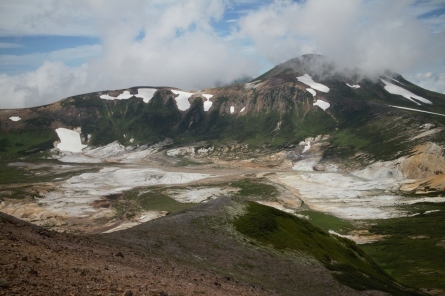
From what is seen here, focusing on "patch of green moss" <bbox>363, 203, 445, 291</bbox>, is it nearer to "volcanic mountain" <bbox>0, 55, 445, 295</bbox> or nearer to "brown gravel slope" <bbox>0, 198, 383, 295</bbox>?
"volcanic mountain" <bbox>0, 55, 445, 295</bbox>

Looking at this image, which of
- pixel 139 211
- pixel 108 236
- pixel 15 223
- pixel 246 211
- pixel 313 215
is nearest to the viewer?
pixel 15 223

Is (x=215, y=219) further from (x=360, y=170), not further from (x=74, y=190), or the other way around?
(x=360, y=170)

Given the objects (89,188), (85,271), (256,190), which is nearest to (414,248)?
(256,190)

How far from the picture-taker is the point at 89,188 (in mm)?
171500

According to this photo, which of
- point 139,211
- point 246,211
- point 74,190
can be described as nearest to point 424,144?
point 139,211

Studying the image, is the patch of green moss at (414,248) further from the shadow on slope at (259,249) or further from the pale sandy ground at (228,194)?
the shadow on slope at (259,249)

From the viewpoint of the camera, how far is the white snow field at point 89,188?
135 m

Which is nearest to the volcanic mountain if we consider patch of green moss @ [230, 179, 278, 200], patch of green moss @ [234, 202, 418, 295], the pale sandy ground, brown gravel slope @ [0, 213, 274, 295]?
brown gravel slope @ [0, 213, 274, 295]

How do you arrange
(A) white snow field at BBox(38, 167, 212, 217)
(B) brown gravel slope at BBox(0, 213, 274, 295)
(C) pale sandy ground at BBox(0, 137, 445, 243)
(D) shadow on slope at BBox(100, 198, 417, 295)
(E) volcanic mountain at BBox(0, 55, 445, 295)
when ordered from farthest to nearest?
(A) white snow field at BBox(38, 167, 212, 217), (C) pale sandy ground at BBox(0, 137, 445, 243), (D) shadow on slope at BBox(100, 198, 417, 295), (E) volcanic mountain at BBox(0, 55, 445, 295), (B) brown gravel slope at BBox(0, 213, 274, 295)

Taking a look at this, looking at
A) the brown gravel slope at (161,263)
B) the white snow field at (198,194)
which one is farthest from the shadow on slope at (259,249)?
the white snow field at (198,194)

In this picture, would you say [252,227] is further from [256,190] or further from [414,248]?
[256,190]

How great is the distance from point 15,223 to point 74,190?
14537cm

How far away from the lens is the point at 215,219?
5597 centimetres

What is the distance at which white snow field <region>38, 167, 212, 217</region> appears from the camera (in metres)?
135
